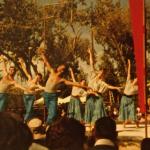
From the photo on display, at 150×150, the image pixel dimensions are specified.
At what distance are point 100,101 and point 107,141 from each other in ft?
18.4

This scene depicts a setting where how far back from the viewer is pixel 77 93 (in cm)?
803

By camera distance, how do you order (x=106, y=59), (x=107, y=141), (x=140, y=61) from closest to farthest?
1. (x=107, y=141)
2. (x=140, y=61)
3. (x=106, y=59)

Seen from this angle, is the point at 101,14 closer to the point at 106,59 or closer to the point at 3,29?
the point at 106,59

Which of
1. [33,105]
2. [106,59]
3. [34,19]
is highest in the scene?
[34,19]

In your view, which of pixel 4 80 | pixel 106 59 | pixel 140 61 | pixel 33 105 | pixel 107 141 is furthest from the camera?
pixel 106 59

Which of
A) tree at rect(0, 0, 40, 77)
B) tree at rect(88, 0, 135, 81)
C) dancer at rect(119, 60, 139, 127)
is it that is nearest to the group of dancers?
dancer at rect(119, 60, 139, 127)

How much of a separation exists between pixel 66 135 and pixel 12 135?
0.81 ft

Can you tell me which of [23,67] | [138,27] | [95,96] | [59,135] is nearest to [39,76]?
[23,67]

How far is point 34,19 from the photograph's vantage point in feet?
29.4

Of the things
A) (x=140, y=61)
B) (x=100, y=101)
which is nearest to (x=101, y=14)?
(x=100, y=101)

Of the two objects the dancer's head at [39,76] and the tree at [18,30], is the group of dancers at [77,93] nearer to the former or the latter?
the dancer's head at [39,76]

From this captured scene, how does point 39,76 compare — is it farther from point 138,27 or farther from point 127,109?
point 138,27

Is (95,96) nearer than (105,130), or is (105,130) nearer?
(105,130)

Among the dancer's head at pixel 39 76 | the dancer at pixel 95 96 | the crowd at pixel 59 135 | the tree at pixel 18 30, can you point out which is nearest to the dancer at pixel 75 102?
the dancer at pixel 95 96
